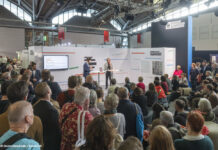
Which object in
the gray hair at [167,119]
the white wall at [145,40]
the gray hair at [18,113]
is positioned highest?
the white wall at [145,40]

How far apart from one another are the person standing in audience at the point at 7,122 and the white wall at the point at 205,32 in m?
14.7

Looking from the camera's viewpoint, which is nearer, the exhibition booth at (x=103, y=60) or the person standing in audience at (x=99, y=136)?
the person standing in audience at (x=99, y=136)

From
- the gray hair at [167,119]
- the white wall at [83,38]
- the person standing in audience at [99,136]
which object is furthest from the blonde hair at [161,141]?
the white wall at [83,38]

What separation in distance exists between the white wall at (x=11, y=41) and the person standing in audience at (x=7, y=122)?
16403 mm

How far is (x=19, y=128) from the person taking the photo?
1280 millimetres

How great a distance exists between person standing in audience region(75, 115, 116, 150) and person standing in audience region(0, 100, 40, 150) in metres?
0.36

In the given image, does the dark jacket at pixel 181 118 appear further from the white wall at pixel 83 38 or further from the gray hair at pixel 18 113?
the white wall at pixel 83 38

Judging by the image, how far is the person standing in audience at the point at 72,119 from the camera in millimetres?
1763

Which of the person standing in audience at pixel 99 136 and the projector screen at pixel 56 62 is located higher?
the projector screen at pixel 56 62

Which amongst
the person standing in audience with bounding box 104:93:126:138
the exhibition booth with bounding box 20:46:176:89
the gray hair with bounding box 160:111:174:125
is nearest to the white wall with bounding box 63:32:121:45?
the exhibition booth with bounding box 20:46:176:89

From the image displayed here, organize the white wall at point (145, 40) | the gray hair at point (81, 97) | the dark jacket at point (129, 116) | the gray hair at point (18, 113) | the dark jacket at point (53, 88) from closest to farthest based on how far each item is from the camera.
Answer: the gray hair at point (18, 113), the gray hair at point (81, 97), the dark jacket at point (129, 116), the dark jacket at point (53, 88), the white wall at point (145, 40)

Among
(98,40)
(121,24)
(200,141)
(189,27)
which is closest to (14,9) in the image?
(98,40)

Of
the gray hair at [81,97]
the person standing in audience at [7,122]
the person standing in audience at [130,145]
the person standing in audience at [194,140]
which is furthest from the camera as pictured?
the gray hair at [81,97]

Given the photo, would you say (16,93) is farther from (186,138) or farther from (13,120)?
(186,138)
